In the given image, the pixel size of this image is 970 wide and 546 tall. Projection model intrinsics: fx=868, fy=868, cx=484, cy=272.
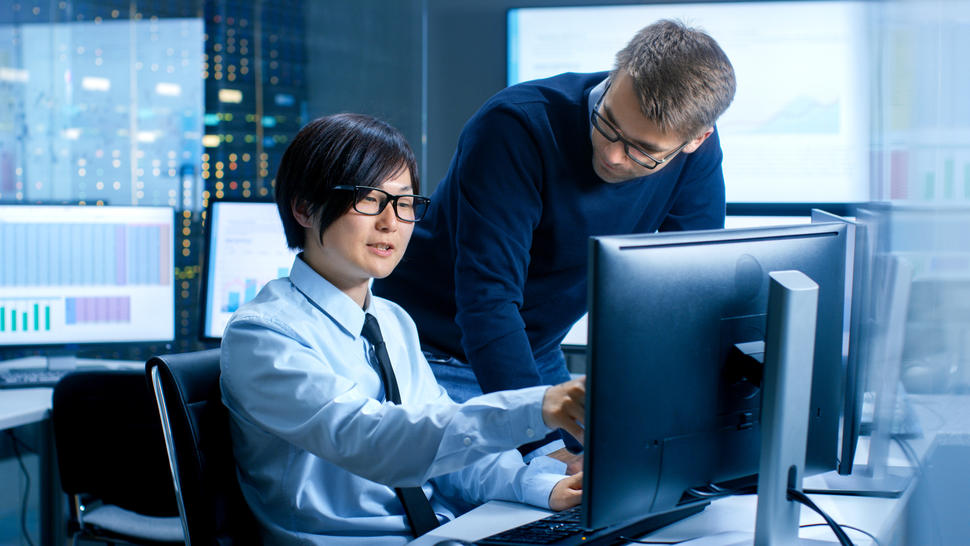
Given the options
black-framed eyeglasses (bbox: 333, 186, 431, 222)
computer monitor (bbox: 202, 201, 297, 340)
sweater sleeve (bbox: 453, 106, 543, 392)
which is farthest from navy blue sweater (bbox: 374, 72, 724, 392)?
computer monitor (bbox: 202, 201, 297, 340)

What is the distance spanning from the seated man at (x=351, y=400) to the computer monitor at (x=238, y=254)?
1.20 meters

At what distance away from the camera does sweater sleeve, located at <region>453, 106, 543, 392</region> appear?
1.38m

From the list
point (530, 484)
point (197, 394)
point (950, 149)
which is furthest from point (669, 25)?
point (197, 394)

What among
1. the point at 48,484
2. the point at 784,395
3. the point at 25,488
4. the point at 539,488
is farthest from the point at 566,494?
the point at 25,488

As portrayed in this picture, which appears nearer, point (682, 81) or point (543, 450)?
point (682, 81)

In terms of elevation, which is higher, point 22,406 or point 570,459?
point 570,459

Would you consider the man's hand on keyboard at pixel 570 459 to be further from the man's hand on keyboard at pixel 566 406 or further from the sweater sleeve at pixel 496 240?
the man's hand on keyboard at pixel 566 406

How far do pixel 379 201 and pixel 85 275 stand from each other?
5.09ft

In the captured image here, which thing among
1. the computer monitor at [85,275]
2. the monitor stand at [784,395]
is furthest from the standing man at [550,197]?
the computer monitor at [85,275]

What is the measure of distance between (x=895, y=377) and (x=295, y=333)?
35.2 inches

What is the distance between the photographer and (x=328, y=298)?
4.44 feet

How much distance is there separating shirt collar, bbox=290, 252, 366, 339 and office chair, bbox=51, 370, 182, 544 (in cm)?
89

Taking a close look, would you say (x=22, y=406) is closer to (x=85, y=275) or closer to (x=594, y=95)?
(x=85, y=275)

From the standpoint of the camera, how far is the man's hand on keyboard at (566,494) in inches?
49.0
